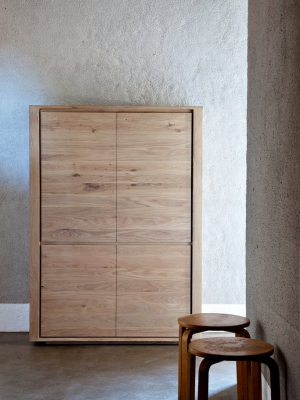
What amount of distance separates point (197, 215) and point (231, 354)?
2.02m

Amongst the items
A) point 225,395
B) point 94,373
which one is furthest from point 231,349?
point 94,373

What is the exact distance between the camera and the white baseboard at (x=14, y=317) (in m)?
4.58

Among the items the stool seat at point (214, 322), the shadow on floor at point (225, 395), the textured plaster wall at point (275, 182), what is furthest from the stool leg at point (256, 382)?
the shadow on floor at point (225, 395)

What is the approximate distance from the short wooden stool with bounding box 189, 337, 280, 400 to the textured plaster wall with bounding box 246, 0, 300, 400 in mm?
81

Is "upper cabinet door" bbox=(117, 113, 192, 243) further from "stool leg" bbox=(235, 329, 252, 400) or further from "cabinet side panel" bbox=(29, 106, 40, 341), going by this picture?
"stool leg" bbox=(235, 329, 252, 400)

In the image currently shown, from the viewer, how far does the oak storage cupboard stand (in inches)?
159

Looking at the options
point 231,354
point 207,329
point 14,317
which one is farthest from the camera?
point 14,317

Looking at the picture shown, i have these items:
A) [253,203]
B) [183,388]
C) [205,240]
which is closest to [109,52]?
[205,240]

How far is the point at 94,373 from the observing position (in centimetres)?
346

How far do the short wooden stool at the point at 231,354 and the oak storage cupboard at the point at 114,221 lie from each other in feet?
5.83

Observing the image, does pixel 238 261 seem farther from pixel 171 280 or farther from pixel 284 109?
pixel 284 109

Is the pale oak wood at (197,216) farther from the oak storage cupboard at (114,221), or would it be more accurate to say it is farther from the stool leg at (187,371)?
the stool leg at (187,371)

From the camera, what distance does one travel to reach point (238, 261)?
15.4ft

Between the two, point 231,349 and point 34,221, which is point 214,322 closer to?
point 231,349
